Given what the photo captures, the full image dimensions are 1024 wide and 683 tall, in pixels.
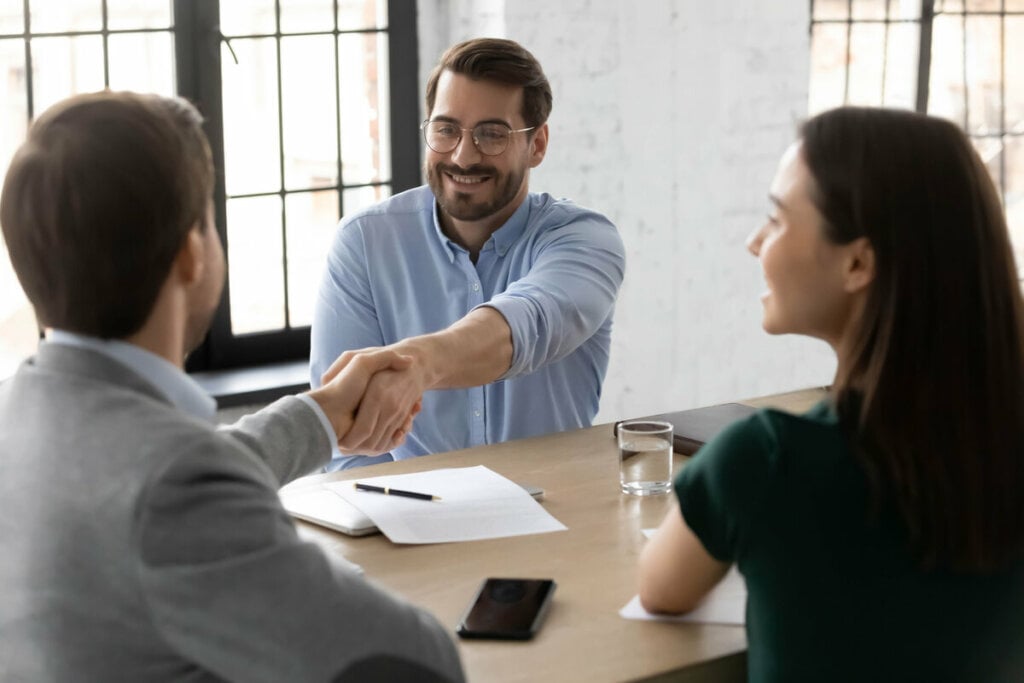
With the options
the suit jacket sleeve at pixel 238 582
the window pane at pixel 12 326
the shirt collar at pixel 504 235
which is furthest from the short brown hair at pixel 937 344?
the window pane at pixel 12 326

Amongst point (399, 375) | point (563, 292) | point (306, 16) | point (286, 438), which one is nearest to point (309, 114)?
point (306, 16)

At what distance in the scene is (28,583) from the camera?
1.12 m

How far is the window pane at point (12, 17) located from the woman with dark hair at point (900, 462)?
7.53 feet

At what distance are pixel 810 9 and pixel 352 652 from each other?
3.23 metres

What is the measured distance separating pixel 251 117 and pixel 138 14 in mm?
355

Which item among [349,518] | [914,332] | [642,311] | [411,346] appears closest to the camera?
[914,332]

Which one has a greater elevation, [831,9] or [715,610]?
[831,9]

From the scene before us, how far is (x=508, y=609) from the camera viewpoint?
4.93ft

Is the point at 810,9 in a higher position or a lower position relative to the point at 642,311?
higher

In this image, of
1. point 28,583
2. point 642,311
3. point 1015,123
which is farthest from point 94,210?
point 1015,123

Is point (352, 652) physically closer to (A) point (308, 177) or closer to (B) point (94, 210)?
(B) point (94, 210)

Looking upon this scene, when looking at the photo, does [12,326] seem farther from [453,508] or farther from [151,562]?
[151,562]

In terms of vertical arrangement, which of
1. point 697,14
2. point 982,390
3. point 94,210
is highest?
point 697,14

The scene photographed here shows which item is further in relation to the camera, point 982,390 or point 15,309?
point 15,309
